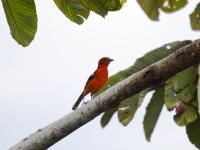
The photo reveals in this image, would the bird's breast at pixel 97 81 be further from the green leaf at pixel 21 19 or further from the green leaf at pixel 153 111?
the green leaf at pixel 21 19

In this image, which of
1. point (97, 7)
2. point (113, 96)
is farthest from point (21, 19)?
point (113, 96)

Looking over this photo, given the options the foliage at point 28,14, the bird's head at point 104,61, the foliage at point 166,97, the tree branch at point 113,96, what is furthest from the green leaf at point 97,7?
the bird's head at point 104,61

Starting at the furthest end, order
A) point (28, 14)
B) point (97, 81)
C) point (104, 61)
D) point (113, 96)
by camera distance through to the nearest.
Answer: point (104, 61) → point (97, 81) → point (28, 14) → point (113, 96)

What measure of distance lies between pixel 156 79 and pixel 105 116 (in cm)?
297

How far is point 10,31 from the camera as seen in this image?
4535mm

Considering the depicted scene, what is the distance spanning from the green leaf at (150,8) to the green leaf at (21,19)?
1894 mm

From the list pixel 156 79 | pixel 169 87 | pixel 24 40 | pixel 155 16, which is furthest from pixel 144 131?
pixel 156 79

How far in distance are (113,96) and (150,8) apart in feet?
9.21

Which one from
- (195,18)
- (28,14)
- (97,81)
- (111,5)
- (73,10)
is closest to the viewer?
A: (111,5)

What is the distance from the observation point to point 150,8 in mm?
6293

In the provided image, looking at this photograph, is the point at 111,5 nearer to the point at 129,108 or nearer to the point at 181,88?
the point at 181,88

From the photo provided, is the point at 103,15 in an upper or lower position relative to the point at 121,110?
upper

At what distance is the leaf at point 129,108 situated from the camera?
6.19 m

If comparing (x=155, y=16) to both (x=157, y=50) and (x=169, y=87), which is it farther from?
(x=169, y=87)
